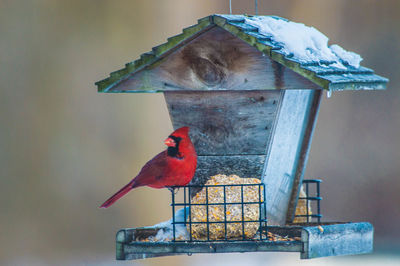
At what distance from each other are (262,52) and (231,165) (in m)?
0.54

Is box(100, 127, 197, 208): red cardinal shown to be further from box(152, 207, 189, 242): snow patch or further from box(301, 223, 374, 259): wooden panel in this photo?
box(301, 223, 374, 259): wooden panel

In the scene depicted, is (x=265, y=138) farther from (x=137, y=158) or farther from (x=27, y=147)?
(x=27, y=147)

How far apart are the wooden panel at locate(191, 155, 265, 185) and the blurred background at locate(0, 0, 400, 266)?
3671 millimetres

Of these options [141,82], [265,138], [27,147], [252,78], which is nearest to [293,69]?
[252,78]

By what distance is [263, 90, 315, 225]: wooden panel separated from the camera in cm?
362

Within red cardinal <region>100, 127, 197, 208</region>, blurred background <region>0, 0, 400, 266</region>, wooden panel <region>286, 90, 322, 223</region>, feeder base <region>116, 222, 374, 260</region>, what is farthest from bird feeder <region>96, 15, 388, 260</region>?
blurred background <region>0, 0, 400, 266</region>

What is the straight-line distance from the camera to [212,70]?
11.0 ft

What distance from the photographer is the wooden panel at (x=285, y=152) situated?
3.62 metres

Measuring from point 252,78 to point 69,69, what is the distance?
14.2 ft

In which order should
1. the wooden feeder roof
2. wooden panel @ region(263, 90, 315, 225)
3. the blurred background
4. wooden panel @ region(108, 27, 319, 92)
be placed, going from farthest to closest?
1. the blurred background
2. wooden panel @ region(263, 90, 315, 225)
3. wooden panel @ region(108, 27, 319, 92)
4. the wooden feeder roof

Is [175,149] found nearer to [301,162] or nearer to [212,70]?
[212,70]

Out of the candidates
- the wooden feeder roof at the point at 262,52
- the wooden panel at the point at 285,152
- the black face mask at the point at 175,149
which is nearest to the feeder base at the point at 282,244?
the wooden panel at the point at 285,152

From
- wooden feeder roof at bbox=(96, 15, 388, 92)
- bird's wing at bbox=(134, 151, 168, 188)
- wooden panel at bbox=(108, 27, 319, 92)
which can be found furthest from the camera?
bird's wing at bbox=(134, 151, 168, 188)

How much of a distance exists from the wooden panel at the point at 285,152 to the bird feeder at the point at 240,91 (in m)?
0.01
